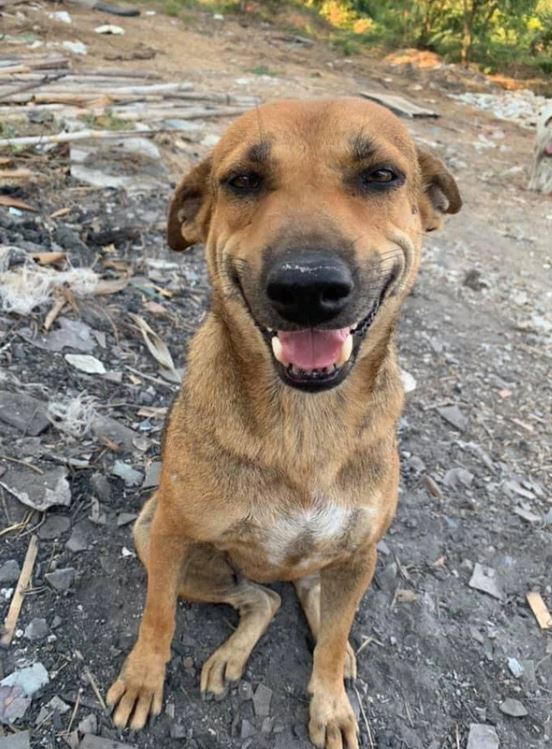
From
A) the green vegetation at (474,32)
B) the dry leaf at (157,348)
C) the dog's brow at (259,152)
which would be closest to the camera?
the dog's brow at (259,152)

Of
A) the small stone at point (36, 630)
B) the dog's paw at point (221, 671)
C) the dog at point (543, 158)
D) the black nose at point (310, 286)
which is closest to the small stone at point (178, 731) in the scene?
the dog's paw at point (221, 671)

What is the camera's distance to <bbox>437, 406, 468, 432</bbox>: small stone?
15.7ft

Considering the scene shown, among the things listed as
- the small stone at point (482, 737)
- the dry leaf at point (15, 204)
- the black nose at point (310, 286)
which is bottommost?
the small stone at point (482, 737)

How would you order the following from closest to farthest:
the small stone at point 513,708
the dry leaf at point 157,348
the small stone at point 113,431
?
the small stone at point 513,708, the small stone at point 113,431, the dry leaf at point 157,348

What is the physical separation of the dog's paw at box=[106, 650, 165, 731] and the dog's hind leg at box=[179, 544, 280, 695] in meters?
0.23

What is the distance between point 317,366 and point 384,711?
1.73 meters

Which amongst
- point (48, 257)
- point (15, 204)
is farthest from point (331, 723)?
point (15, 204)

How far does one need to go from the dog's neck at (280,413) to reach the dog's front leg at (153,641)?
1.38 feet

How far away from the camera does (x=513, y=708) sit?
3.09 m

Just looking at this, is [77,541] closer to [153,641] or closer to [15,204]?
[153,641]

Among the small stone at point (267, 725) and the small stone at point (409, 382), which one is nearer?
the small stone at point (267, 725)

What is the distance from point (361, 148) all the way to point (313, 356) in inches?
30.9

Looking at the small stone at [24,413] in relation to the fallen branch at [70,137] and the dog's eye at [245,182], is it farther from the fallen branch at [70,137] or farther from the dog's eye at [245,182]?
the fallen branch at [70,137]

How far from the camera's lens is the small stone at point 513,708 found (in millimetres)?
3072
